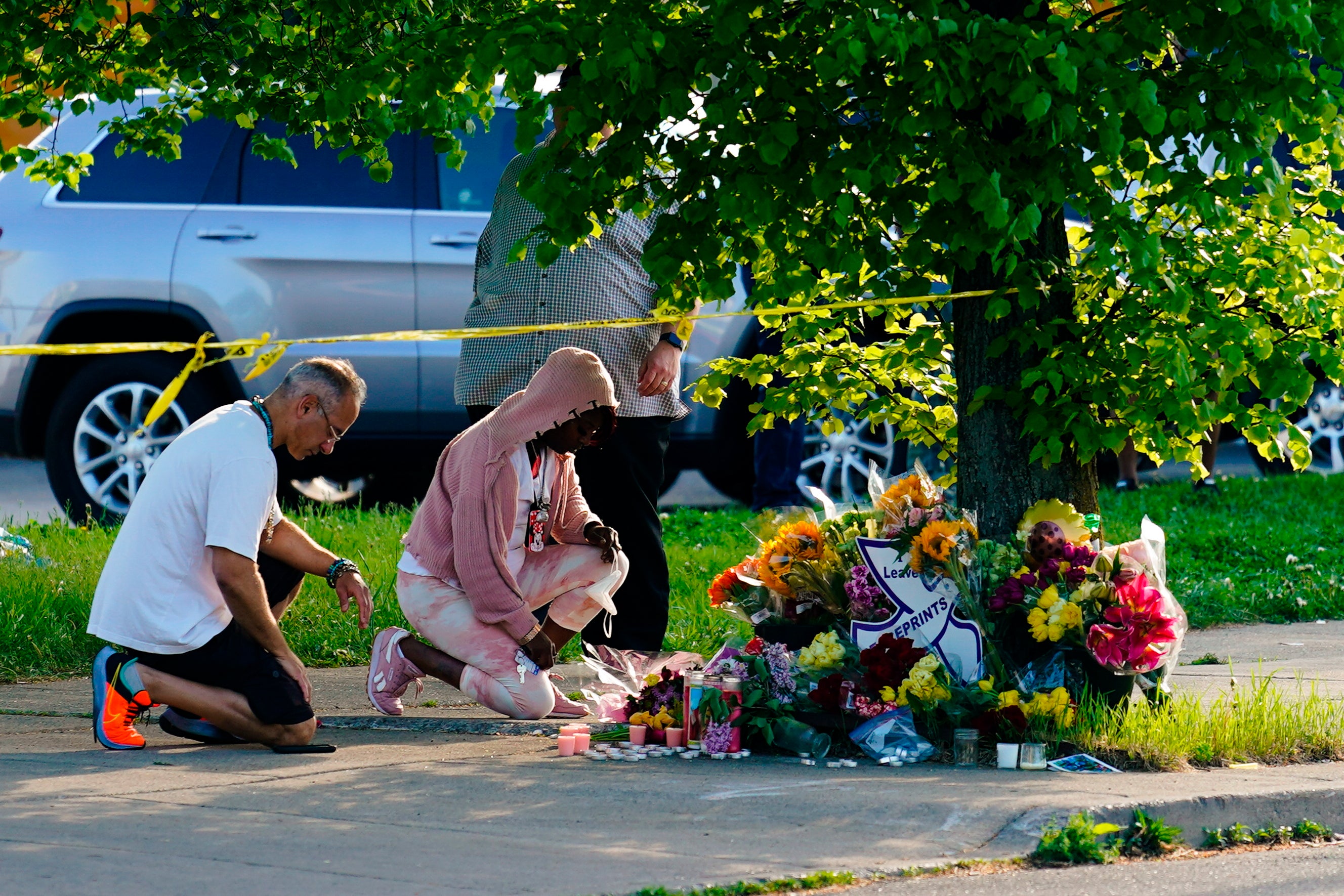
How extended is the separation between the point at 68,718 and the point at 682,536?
13.5 ft

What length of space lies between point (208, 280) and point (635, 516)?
3654 millimetres

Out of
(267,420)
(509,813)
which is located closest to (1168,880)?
(509,813)

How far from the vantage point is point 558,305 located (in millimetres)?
6363

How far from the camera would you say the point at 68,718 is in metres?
5.76

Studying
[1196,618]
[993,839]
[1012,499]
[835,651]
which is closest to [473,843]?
[993,839]

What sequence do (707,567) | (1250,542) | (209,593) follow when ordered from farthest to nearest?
1. (1250,542)
2. (707,567)
3. (209,593)

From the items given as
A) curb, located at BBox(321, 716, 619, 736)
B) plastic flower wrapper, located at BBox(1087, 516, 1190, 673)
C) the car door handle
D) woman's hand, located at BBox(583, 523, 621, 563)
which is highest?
the car door handle

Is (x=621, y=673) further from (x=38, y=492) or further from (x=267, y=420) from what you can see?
(x=38, y=492)

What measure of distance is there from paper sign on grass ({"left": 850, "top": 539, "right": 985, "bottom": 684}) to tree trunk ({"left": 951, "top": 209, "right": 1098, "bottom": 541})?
0.37 metres

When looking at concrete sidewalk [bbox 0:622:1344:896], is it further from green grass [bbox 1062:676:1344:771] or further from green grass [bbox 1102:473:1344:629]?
green grass [bbox 1102:473:1344:629]

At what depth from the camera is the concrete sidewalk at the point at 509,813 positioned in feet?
11.6

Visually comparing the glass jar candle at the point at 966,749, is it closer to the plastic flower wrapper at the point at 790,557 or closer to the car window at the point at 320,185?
the plastic flower wrapper at the point at 790,557

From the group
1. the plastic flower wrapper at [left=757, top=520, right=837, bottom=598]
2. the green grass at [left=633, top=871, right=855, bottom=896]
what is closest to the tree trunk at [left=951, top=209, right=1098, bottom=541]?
the plastic flower wrapper at [left=757, top=520, right=837, bottom=598]

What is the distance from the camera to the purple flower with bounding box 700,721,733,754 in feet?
16.2
